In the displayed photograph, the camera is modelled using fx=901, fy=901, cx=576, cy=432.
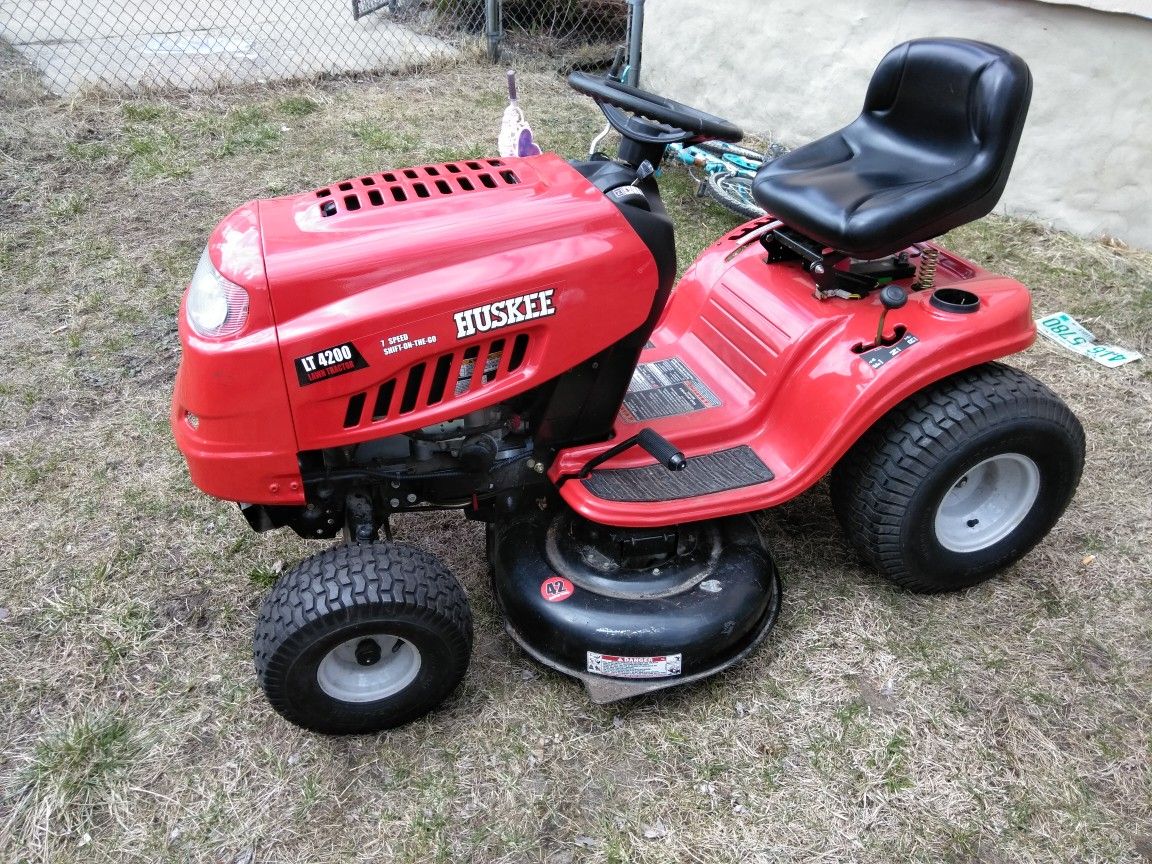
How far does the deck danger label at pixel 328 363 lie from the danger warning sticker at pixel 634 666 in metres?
0.90

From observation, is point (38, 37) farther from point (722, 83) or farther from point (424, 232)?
point (424, 232)

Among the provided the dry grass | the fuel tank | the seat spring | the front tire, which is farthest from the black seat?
the front tire

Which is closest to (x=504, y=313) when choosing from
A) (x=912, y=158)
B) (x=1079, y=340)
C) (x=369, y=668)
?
(x=369, y=668)

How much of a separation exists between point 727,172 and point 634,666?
11.4 ft

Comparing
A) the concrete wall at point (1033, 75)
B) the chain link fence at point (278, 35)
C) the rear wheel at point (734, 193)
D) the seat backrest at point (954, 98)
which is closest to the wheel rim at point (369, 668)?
the seat backrest at point (954, 98)

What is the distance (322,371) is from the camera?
6.14ft

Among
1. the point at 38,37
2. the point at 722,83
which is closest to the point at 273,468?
the point at 722,83

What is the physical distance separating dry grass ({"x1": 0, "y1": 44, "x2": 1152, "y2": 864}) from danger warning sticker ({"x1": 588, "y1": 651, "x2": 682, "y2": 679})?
15 cm

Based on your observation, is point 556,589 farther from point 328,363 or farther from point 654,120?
point 654,120

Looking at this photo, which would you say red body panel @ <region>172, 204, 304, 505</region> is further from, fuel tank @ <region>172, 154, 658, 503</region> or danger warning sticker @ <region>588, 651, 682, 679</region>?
danger warning sticker @ <region>588, 651, 682, 679</region>

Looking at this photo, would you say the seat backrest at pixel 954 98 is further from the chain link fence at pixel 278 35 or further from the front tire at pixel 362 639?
the chain link fence at pixel 278 35

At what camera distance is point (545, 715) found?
A: 2287mm

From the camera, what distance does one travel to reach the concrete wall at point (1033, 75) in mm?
4383

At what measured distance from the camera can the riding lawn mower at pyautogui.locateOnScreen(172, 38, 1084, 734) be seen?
6.28ft
